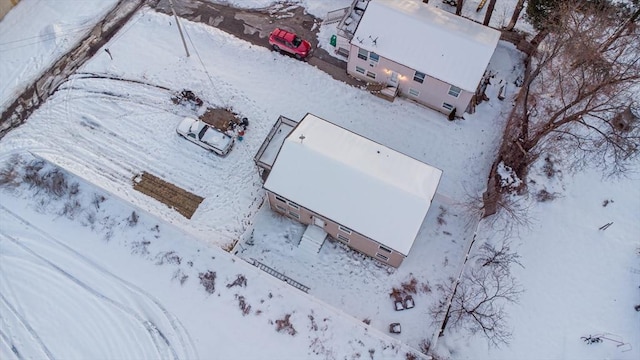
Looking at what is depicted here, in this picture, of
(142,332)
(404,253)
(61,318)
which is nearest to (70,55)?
(61,318)

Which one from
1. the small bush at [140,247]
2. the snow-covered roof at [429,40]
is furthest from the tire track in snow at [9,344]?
the snow-covered roof at [429,40]

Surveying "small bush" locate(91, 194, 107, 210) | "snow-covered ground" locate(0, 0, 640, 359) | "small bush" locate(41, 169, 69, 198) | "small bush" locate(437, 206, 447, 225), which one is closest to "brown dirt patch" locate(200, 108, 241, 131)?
"snow-covered ground" locate(0, 0, 640, 359)

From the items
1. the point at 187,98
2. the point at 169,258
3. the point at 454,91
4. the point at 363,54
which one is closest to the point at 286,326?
the point at 169,258

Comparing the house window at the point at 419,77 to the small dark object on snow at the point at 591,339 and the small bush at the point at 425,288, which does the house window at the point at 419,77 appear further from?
the small dark object on snow at the point at 591,339

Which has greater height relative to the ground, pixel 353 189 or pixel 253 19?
pixel 253 19

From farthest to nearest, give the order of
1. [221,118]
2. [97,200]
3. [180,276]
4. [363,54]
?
[221,118] < [363,54] < [97,200] < [180,276]

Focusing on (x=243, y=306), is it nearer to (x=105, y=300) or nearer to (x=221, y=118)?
(x=105, y=300)
